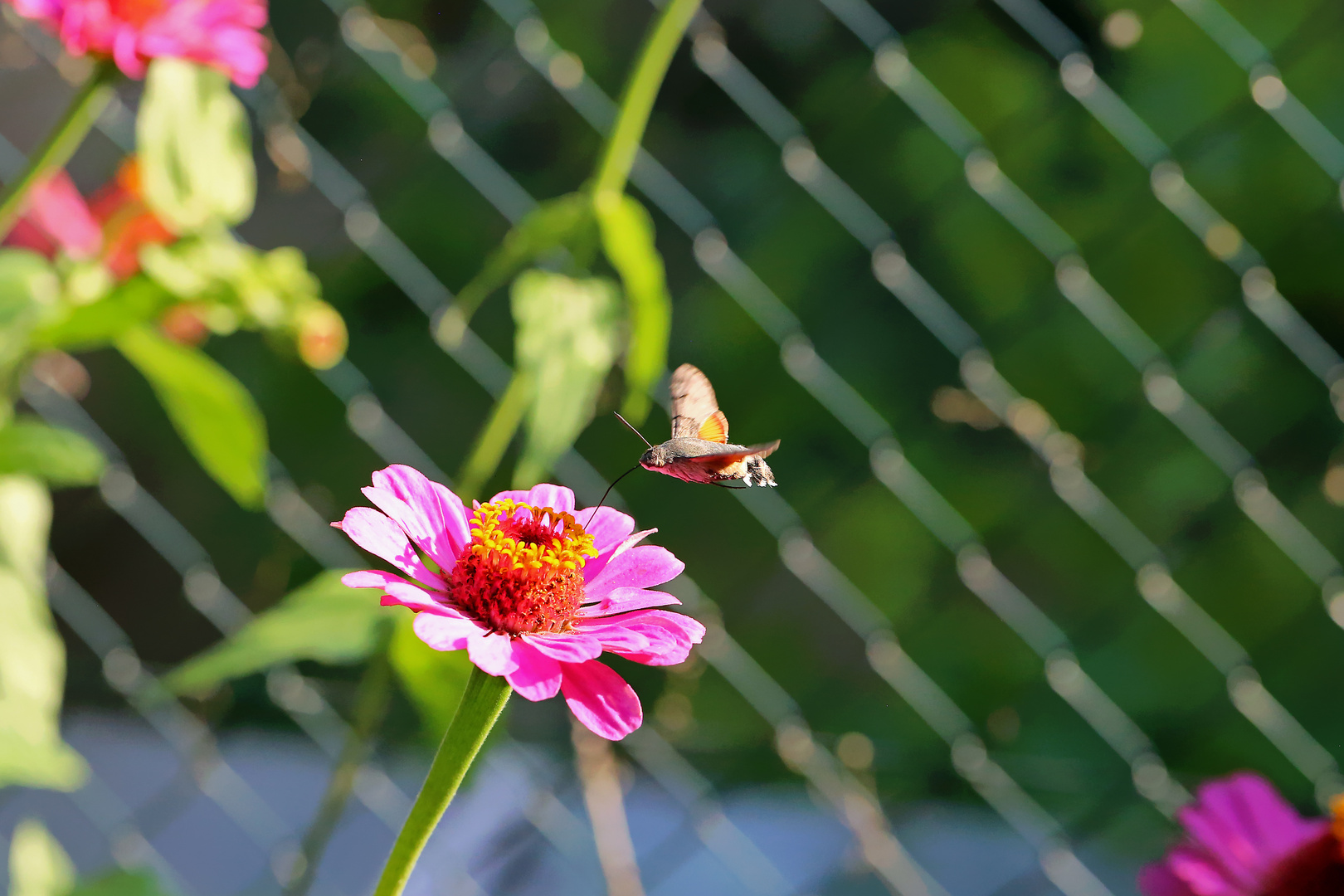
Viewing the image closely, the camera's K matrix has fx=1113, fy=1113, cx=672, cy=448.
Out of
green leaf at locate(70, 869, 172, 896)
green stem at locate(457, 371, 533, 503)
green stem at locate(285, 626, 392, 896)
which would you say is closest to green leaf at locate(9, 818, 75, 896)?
green leaf at locate(70, 869, 172, 896)

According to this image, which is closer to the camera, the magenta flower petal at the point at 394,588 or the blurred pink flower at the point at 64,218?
the magenta flower petal at the point at 394,588

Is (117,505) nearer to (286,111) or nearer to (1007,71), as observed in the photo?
(286,111)

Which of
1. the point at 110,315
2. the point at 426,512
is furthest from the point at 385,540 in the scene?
the point at 110,315

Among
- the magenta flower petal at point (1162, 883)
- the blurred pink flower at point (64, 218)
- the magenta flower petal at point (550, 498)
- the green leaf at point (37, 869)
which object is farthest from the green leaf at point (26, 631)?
the magenta flower petal at point (1162, 883)

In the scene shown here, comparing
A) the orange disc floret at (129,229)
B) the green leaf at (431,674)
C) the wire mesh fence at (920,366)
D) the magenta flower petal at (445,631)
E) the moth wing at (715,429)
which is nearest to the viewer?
the magenta flower petal at (445,631)

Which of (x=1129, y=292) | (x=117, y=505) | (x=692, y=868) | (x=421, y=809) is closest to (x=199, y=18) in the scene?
(x=421, y=809)

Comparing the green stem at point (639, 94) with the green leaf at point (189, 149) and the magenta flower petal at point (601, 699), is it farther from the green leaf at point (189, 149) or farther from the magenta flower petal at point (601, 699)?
the magenta flower petal at point (601, 699)
